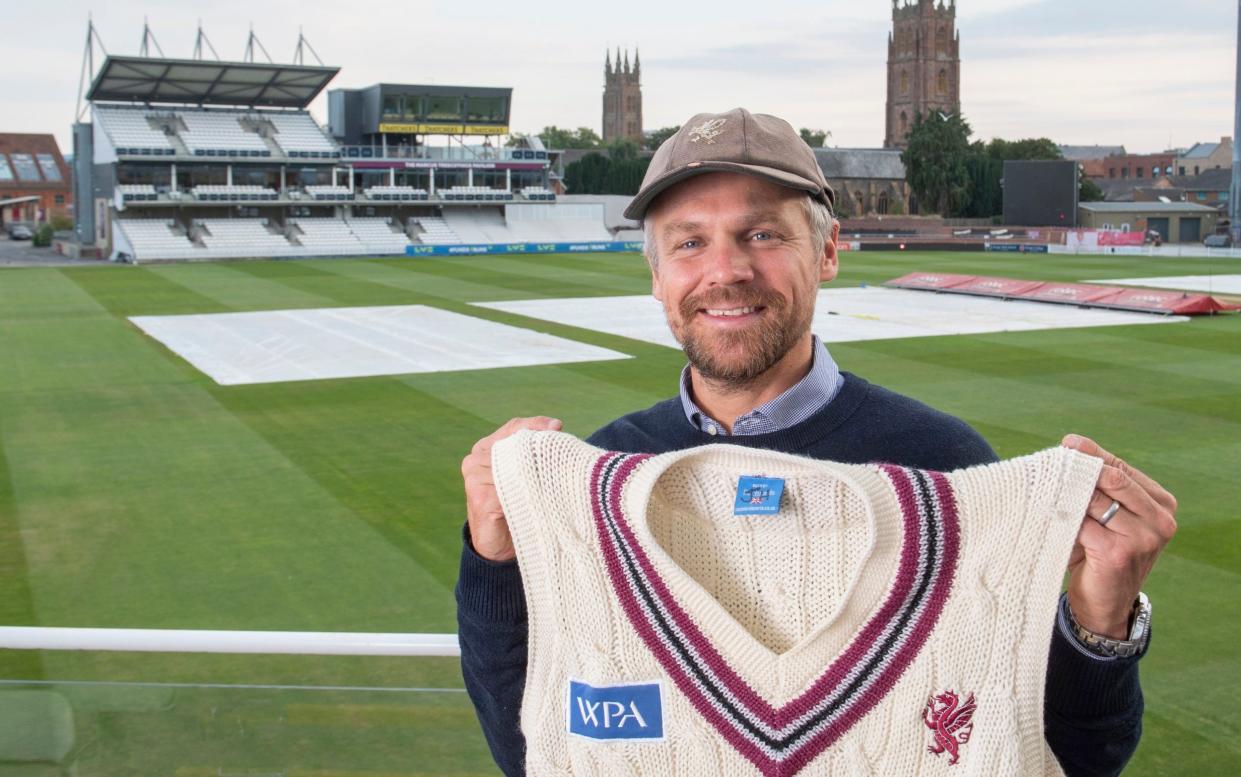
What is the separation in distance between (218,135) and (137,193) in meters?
7.84

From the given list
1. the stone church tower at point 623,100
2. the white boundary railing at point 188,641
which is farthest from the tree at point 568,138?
the white boundary railing at point 188,641

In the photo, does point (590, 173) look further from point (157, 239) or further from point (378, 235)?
point (157, 239)

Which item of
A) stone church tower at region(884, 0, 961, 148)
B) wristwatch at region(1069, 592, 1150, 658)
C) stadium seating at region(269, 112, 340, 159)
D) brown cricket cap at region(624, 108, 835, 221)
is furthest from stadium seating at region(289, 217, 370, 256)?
stone church tower at region(884, 0, 961, 148)

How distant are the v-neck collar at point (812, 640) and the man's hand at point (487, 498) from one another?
→ 0.28 meters

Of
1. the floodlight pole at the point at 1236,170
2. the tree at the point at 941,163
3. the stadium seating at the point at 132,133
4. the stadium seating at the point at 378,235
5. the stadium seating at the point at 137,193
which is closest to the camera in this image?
the floodlight pole at the point at 1236,170

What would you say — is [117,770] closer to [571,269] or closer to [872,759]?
Result: [872,759]

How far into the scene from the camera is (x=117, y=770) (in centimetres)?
336

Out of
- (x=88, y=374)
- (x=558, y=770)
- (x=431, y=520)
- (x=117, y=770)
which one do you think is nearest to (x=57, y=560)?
(x=431, y=520)

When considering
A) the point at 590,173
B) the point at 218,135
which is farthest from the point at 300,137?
the point at 590,173

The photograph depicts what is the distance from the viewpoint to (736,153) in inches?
100

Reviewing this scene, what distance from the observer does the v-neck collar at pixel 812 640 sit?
7.19 feet

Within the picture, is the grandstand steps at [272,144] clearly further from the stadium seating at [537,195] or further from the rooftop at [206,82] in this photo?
the stadium seating at [537,195]

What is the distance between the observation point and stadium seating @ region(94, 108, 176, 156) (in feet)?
222

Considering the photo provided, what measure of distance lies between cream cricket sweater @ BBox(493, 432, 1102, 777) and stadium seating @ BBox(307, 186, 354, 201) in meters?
70.8
